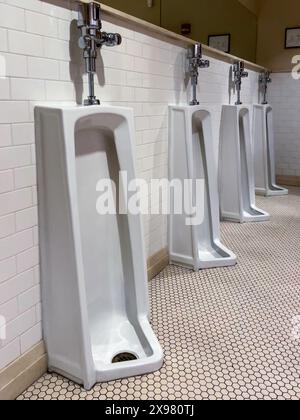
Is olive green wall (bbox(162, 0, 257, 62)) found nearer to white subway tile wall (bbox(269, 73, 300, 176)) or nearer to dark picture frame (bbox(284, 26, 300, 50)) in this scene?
dark picture frame (bbox(284, 26, 300, 50))

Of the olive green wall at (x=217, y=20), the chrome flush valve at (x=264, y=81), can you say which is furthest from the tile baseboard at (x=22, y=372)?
the chrome flush valve at (x=264, y=81)

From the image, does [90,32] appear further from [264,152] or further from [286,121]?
[286,121]

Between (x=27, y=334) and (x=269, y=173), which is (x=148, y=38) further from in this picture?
(x=269, y=173)

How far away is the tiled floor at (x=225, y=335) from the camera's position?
1302mm

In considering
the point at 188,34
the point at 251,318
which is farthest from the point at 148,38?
the point at 188,34

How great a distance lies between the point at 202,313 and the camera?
1782 millimetres

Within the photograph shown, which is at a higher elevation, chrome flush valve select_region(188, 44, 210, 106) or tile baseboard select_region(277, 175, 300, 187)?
chrome flush valve select_region(188, 44, 210, 106)

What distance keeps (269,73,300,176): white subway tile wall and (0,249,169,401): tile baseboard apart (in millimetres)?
3787

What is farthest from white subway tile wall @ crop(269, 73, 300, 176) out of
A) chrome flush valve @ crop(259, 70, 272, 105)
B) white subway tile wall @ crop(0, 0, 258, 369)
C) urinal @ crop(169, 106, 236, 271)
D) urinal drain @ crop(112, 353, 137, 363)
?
urinal drain @ crop(112, 353, 137, 363)

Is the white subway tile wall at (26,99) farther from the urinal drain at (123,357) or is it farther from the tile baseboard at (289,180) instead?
the tile baseboard at (289,180)

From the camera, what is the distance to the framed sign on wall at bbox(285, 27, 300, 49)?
4.18 m

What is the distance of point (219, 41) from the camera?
380 centimetres

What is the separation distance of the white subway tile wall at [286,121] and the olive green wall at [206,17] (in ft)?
1.46

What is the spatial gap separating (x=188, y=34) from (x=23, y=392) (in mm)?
3188
